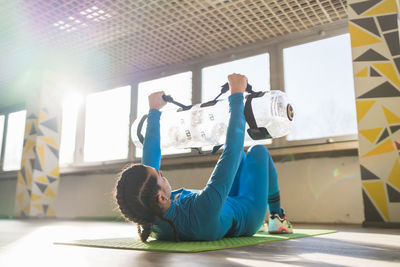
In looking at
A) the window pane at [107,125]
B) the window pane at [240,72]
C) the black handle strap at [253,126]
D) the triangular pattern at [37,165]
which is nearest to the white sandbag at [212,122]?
the black handle strap at [253,126]

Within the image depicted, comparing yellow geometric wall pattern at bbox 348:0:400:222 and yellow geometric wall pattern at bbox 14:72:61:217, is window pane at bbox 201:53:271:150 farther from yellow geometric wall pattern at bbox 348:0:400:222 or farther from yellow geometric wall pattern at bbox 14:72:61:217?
yellow geometric wall pattern at bbox 14:72:61:217

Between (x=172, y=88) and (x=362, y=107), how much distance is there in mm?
2116

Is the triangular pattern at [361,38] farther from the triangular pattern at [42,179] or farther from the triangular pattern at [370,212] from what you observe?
the triangular pattern at [42,179]

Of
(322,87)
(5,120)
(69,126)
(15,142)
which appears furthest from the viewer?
(5,120)

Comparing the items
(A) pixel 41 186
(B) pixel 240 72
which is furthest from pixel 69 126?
(B) pixel 240 72

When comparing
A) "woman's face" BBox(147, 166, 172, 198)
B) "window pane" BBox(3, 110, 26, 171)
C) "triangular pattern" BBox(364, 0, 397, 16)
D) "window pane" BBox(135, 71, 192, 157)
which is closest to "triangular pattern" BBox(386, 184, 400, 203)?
"triangular pattern" BBox(364, 0, 397, 16)

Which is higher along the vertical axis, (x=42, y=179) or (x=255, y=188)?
(x=42, y=179)

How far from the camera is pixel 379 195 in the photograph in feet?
7.39

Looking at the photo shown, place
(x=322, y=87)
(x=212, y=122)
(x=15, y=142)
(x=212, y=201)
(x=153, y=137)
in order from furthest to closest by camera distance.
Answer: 1. (x=15, y=142)
2. (x=322, y=87)
3. (x=212, y=122)
4. (x=153, y=137)
5. (x=212, y=201)

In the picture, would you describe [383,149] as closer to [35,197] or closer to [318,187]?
[318,187]

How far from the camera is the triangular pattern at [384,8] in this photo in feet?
7.82

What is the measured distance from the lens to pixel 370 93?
2.37 m

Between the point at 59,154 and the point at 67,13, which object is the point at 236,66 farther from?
the point at 59,154

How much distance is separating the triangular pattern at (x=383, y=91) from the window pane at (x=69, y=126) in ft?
11.4
